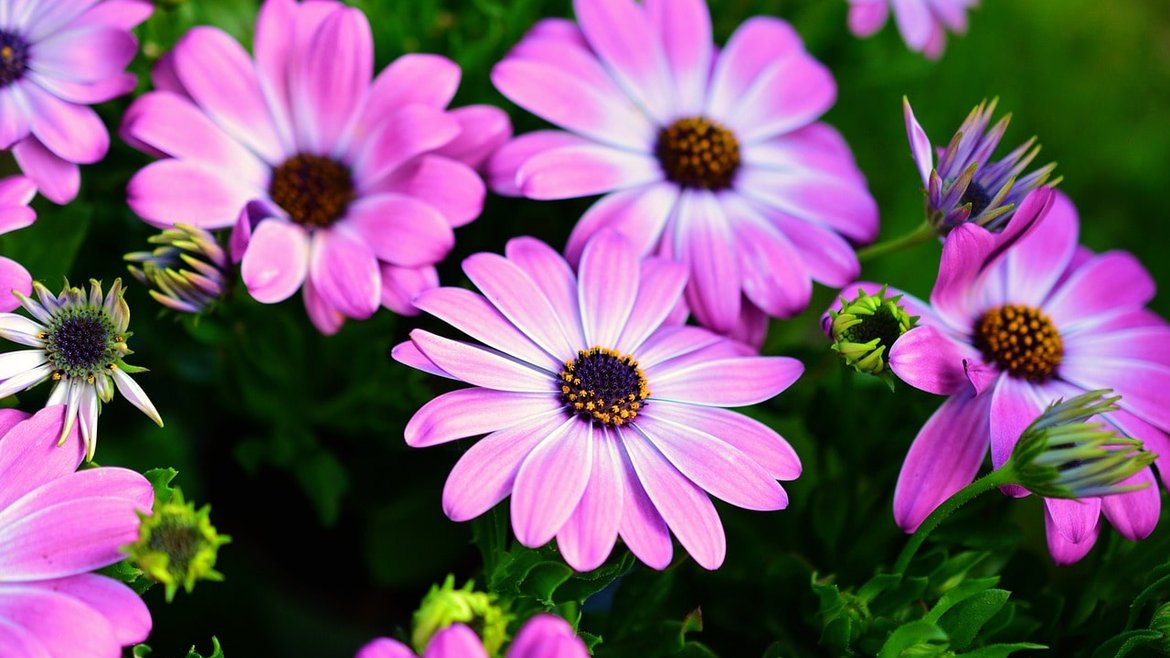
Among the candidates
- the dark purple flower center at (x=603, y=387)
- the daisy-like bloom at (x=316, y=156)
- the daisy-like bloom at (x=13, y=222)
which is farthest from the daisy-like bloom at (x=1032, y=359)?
the daisy-like bloom at (x=13, y=222)

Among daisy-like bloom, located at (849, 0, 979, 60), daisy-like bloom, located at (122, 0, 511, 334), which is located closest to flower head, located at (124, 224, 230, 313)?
daisy-like bloom, located at (122, 0, 511, 334)

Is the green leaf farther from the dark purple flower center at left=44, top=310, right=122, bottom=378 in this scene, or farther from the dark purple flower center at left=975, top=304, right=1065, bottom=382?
the dark purple flower center at left=44, top=310, right=122, bottom=378

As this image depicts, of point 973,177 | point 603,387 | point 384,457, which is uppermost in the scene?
point 973,177

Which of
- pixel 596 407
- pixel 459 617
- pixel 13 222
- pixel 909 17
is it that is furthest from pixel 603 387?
pixel 909 17

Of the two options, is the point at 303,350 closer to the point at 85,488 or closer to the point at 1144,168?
the point at 85,488

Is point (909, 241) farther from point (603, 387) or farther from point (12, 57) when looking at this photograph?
point (12, 57)

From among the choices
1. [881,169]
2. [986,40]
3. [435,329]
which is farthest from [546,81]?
[986,40]
